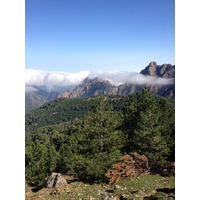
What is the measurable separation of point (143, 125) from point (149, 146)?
2104 mm

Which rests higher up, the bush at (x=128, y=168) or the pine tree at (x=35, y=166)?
the bush at (x=128, y=168)

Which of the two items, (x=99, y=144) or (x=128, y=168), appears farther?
(x=99, y=144)

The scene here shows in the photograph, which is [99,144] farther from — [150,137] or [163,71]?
[163,71]

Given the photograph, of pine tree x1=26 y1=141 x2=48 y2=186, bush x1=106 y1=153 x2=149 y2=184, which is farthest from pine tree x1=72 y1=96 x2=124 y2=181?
pine tree x1=26 y1=141 x2=48 y2=186

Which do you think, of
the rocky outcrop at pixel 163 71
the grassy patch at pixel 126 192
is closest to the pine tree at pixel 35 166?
the grassy patch at pixel 126 192

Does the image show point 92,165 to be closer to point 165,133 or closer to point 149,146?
point 149,146

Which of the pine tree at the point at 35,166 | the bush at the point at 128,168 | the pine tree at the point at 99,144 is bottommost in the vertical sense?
the pine tree at the point at 35,166

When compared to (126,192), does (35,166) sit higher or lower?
lower

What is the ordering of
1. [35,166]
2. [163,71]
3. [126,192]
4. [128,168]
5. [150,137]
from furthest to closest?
1. [163,71]
2. [35,166]
3. [150,137]
4. [128,168]
5. [126,192]

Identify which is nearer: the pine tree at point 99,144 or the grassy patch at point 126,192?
the grassy patch at point 126,192

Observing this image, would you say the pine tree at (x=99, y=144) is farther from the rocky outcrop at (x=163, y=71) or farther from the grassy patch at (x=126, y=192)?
the rocky outcrop at (x=163, y=71)

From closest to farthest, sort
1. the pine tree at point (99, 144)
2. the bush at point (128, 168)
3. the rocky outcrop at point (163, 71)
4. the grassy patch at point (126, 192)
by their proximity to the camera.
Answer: the grassy patch at point (126, 192) → the bush at point (128, 168) → the pine tree at point (99, 144) → the rocky outcrop at point (163, 71)

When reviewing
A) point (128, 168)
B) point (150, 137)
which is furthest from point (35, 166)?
point (150, 137)
